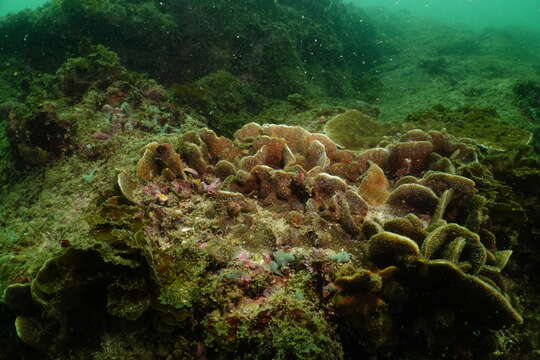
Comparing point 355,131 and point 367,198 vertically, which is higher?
point 355,131

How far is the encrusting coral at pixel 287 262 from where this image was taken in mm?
2006

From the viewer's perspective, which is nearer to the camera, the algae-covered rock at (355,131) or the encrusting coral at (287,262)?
the encrusting coral at (287,262)

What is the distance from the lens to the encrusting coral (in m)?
2.01

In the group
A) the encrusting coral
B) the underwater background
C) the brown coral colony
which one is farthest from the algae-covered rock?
the encrusting coral

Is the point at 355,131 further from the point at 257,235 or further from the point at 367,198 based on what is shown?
the point at 257,235

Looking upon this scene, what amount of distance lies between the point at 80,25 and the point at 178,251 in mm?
13450

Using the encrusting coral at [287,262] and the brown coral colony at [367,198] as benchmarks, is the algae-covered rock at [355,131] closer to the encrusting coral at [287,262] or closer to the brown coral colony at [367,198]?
the brown coral colony at [367,198]

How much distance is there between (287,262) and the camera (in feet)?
7.91

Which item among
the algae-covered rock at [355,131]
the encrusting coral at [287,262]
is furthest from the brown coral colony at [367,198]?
the algae-covered rock at [355,131]

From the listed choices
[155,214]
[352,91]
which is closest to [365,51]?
[352,91]

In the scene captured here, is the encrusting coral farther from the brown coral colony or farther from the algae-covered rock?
the algae-covered rock

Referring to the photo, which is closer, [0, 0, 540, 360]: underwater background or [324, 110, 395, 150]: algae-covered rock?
[0, 0, 540, 360]: underwater background

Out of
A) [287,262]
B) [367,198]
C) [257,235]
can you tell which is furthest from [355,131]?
[287,262]

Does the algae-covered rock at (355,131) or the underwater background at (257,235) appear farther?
the algae-covered rock at (355,131)
